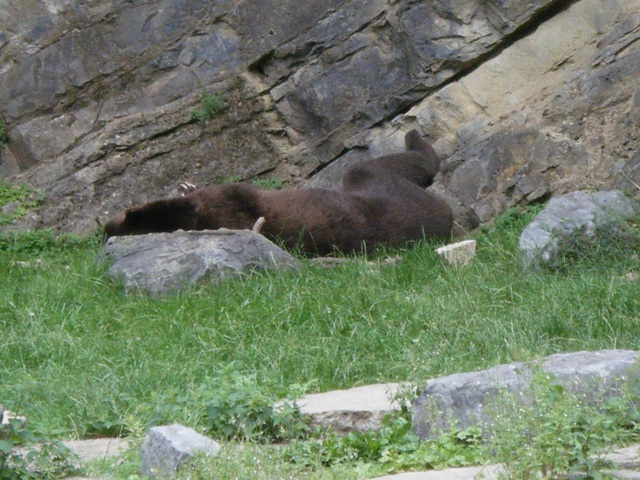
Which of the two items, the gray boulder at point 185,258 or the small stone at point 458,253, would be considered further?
the small stone at point 458,253

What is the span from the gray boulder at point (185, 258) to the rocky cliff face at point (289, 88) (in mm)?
2673

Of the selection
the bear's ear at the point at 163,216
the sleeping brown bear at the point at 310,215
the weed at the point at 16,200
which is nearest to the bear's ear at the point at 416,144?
the sleeping brown bear at the point at 310,215

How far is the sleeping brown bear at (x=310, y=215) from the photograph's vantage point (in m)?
8.79

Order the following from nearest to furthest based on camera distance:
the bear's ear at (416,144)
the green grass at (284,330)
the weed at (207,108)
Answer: the green grass at (284,330), the bear's ear at (416,144), the weed at (207,108)

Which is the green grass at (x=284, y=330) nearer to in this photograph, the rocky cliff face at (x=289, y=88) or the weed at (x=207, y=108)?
the rocky cliff face at (x=289, y=88)

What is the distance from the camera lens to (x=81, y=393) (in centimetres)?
514

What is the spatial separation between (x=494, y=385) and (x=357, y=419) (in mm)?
693

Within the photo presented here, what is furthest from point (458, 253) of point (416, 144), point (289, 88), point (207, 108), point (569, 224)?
point (207, 108)

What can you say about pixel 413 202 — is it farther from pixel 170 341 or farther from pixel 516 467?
pixel 516 467

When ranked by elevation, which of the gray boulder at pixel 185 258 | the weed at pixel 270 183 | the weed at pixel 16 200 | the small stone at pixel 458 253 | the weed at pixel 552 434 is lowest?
the small stone at pixel 458 253

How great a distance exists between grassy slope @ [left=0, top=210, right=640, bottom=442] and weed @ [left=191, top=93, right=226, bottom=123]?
3.78 metres

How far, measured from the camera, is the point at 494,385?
394 cm

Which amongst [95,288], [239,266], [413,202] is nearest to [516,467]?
[239,266]

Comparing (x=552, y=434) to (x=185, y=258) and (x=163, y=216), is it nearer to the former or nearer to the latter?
(x=185, y=258)
